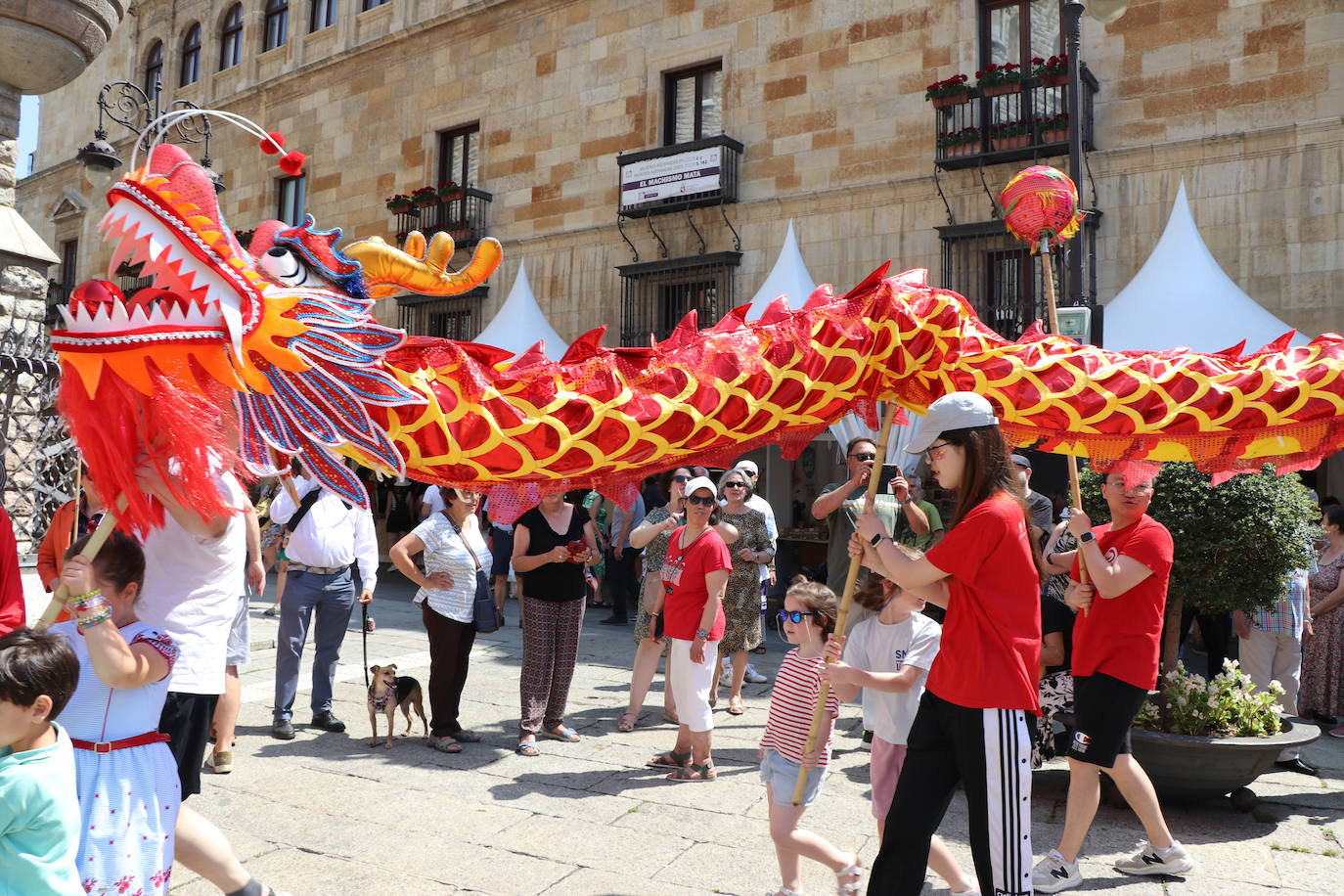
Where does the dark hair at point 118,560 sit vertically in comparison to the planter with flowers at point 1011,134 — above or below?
below

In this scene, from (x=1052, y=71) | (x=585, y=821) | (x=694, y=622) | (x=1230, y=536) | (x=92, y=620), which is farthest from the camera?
(x=1052, y=71)

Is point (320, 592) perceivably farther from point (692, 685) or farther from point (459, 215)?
point (459, 215)

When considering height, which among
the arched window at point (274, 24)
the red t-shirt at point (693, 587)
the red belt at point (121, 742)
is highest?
the arched window at point (274, 24)

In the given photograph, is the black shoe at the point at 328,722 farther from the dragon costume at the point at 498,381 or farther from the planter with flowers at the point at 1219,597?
the planter with flowers at the point at 1219,597

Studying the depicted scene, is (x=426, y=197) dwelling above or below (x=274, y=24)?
below

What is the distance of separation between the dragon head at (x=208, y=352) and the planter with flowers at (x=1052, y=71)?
11.4 metres

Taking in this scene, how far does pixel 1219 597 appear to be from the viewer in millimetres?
5211

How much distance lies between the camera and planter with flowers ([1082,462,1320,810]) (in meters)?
4.55

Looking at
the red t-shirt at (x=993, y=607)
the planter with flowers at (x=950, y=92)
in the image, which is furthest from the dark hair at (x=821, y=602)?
the planter with flowers at (x=950, y=92)

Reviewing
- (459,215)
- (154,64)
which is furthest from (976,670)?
(154,64)

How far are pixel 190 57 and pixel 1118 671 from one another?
24.5 meters

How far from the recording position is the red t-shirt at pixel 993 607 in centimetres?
282

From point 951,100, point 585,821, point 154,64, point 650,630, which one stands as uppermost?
point 154,64

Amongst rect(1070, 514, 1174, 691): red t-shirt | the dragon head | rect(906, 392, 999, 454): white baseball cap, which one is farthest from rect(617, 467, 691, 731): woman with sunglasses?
the dragon head
